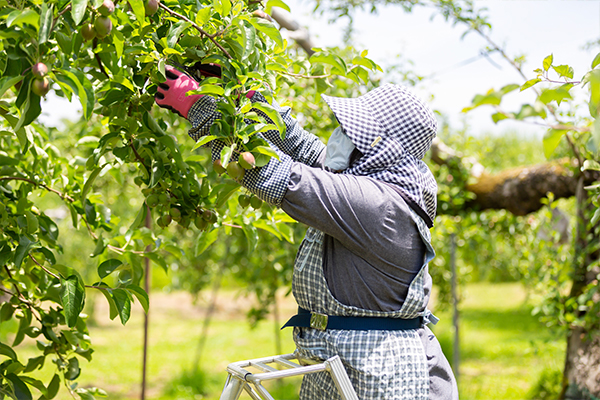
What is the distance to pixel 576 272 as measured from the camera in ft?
9.23

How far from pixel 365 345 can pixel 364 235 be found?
0.27 meters

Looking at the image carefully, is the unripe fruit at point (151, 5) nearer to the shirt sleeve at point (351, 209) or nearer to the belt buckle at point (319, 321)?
the shirt sleeve at point (351, 209)

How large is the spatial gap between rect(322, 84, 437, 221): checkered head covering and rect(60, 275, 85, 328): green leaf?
695 mm

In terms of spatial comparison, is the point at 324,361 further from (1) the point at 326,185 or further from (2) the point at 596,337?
(2) the point at 596,337

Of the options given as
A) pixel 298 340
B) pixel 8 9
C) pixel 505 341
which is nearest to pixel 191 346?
pixel 505 341

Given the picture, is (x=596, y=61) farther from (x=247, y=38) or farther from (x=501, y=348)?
(x=501, y=348)

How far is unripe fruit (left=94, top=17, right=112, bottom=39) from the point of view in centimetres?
92

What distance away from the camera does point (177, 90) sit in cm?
116

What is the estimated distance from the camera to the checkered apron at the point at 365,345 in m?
1.22

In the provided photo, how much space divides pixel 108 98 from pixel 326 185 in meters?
0.53

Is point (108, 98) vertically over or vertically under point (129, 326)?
over

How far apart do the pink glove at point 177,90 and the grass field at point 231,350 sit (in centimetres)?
240

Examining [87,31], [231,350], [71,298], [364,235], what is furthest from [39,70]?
[231,350]

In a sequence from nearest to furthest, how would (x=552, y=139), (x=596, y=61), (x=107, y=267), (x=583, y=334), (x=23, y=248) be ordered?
(x=552, y=139) → (x=596, y=61) → (x=23, y=248) → (x=107, y=267) → (x=583, y=334)
